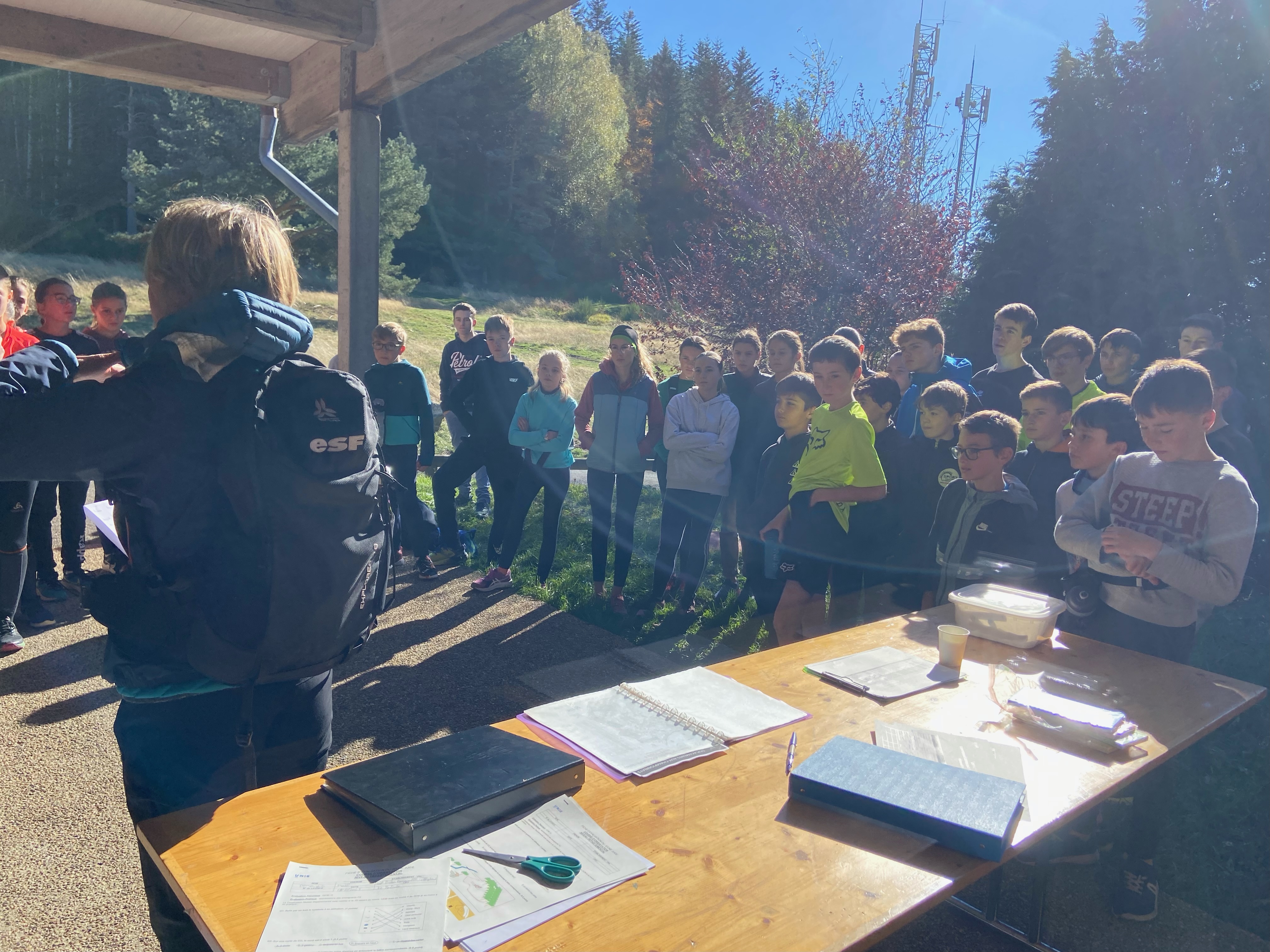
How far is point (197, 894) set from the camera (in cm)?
136

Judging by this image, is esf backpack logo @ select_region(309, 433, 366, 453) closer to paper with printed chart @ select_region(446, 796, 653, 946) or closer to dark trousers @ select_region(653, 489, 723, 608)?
paper with printed chart @ select_region(446, 796, 653, 946)

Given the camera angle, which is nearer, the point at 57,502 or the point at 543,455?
the point at 57,502

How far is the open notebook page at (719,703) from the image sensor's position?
2.06m

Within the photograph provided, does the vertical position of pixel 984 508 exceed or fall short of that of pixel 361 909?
it exceeds it

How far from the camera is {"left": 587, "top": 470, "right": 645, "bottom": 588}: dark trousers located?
19.2 feet

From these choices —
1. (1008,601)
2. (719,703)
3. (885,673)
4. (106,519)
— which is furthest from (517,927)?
(1008,601)

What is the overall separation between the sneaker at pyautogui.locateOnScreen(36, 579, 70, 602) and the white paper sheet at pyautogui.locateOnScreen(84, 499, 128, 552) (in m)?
3.95

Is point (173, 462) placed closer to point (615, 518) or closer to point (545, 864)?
point (545, 864)

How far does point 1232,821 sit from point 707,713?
9.10ft

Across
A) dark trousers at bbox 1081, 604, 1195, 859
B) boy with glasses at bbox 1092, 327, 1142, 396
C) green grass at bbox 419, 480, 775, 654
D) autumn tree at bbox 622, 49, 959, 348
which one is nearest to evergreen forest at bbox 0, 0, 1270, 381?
autumn tree at bbox 622, 49, 959, 348

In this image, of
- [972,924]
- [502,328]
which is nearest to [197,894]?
[972,924]

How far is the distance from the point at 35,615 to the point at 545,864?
4.78 metres

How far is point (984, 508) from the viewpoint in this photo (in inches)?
144

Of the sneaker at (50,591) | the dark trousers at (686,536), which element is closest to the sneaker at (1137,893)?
the dark trousers at (686,536)
